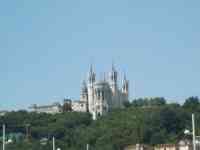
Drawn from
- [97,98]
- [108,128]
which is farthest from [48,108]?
[108,128]

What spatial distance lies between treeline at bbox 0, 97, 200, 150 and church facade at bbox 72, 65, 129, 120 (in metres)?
15.0

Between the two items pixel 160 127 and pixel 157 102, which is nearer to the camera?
pixel 160 127

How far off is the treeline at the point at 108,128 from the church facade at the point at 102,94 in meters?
15.0

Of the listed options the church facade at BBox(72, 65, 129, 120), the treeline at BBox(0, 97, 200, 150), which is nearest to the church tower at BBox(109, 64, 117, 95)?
the church facade at BBox(72, 65, 129, 120)

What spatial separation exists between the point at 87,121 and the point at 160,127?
36.0 m

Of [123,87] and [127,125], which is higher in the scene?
[123,87]

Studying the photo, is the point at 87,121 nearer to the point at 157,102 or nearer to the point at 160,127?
the point at 157,102

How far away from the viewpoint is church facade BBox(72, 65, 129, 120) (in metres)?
169

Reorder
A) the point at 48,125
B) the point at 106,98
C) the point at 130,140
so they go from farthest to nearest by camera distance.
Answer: the point at 106,98, the point at 48,125, the point at 130,140

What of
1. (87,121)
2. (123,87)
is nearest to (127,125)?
(87,121)

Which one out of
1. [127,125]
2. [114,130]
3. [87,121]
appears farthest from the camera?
[87,121]

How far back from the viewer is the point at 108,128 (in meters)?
93.1

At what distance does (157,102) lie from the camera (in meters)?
149

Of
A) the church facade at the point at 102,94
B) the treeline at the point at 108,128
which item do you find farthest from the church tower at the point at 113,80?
the treeline at the point at 108,128
